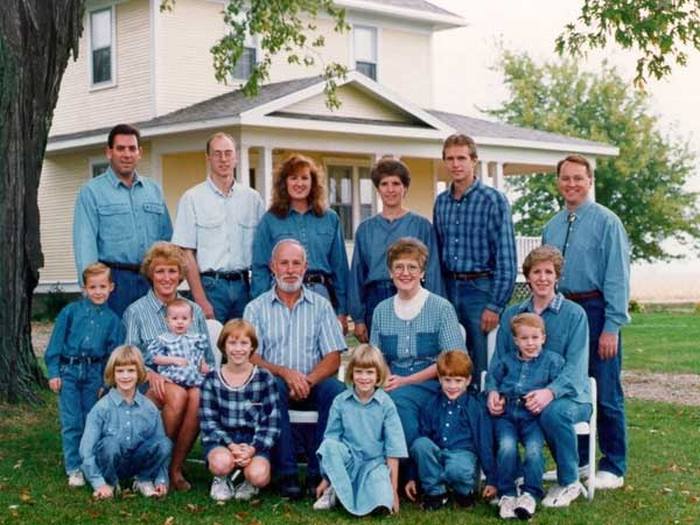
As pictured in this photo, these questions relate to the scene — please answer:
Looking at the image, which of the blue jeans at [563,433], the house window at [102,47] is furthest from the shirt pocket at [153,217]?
the house window at [102,47]

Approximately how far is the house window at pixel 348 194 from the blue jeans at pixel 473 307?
57.5 ft

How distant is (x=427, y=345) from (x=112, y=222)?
86.8 inches

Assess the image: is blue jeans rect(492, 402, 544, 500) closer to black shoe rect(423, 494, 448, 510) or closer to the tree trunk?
black shoe rect(423, 494, 448, 510)

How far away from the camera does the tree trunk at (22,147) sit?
10258mm

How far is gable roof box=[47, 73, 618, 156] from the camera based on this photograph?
21281 mm

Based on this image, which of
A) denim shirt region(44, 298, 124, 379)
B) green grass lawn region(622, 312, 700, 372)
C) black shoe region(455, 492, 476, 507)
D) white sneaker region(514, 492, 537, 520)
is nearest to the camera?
white sneaker region(514, 492, 537, 520)

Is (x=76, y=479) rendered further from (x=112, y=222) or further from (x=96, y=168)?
(x=96, y=168)

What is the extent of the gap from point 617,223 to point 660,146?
3648 cm

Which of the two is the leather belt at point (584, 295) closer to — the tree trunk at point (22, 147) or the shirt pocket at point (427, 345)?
the shirt pocket at point (427, 345)

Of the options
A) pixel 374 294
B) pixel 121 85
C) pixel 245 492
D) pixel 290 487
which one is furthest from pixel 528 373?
pixel 121 85

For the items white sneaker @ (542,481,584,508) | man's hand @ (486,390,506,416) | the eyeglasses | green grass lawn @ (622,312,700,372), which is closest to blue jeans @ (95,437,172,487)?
the eyeglasses

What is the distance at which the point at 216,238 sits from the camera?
7871mm

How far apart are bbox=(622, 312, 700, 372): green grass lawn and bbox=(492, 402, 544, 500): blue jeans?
8.97 metres

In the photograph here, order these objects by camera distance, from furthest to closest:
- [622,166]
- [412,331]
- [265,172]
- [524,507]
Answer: [622,166] < [265,172] < [412,331] < [524,507]
